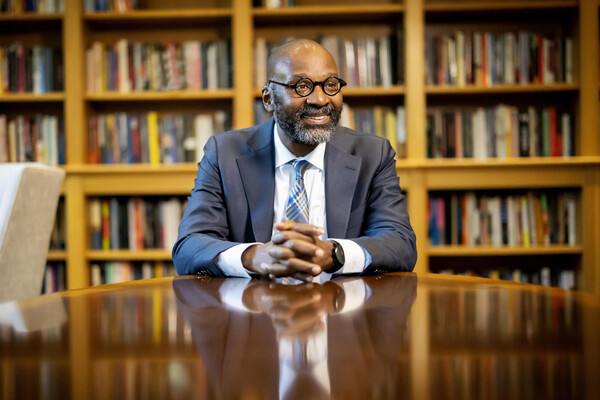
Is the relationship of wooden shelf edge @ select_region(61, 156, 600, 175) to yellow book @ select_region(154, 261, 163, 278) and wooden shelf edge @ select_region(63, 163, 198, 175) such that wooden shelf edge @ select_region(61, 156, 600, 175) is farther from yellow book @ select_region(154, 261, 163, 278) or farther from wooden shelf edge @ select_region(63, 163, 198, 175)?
yellow book @ select_region(154, 261, 163, 278)

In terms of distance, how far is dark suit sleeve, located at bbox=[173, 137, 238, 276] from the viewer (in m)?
1.31

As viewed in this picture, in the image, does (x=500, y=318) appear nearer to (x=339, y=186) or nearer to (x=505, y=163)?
(x=339, y=186)

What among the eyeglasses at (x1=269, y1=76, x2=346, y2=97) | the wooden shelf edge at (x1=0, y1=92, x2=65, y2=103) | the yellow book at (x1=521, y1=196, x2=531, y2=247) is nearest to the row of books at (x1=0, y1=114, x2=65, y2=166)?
the wooden shelf edge at (x1=0, y1=92, x2=65, y2=103)

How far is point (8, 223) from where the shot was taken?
4.77 ft

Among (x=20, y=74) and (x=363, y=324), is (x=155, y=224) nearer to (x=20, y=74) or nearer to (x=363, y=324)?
(x=20, y=74)

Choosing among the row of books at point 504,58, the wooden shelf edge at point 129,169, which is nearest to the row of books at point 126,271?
the wooden shelf edge at point 129,169

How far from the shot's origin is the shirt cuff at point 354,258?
1233 millimetres

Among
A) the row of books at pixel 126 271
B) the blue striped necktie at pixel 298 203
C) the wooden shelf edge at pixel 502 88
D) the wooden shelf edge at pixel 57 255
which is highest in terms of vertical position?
the wooden shelf edge at pixel 502 88

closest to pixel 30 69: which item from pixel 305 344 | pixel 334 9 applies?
pixel 334 9

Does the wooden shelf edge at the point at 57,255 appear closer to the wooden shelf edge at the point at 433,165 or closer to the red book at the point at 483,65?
the wooden shelf edge at the point at 433,165

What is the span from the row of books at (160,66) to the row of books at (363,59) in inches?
7.0

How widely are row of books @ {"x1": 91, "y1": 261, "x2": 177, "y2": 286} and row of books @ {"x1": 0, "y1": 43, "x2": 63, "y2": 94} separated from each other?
0.99 metres

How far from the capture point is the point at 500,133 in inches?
115

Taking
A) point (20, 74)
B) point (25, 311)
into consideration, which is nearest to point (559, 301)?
point (25, 311)
